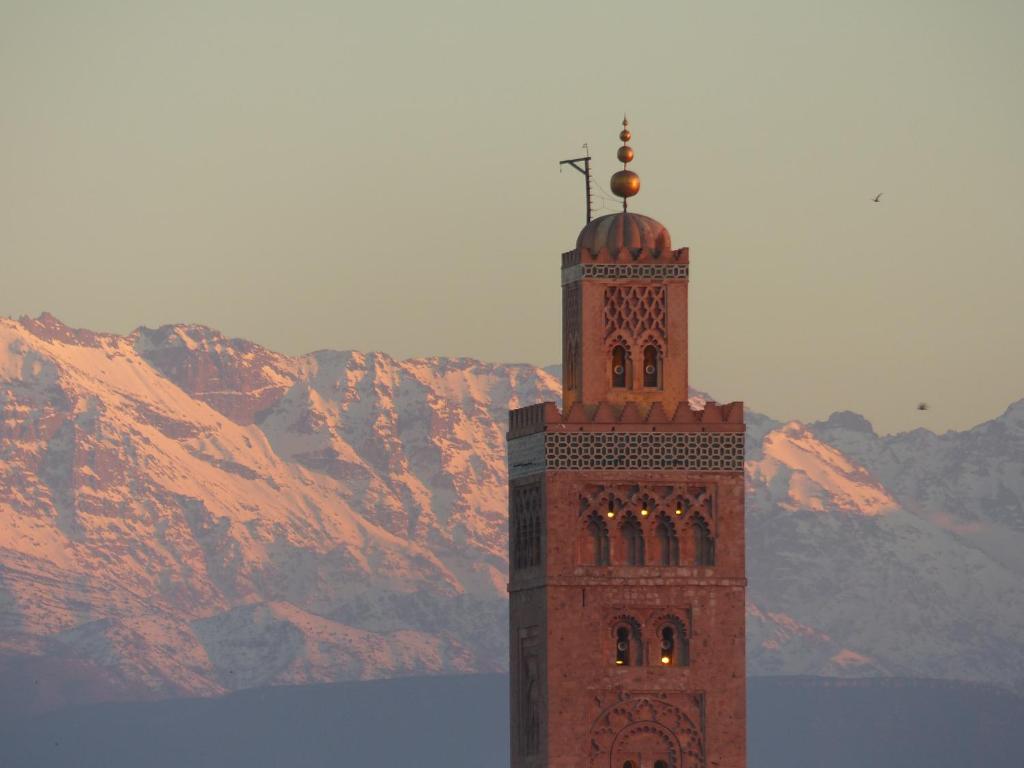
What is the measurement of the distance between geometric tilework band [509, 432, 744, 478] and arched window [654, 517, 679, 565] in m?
1.49

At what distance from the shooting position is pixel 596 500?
10625cm

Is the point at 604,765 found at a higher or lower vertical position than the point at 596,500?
lower

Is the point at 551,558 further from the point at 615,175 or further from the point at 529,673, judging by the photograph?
the point at 615,175

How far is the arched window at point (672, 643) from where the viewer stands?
106500 mm

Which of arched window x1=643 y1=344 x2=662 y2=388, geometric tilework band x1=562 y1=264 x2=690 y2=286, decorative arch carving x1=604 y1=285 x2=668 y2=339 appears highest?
geometric tilework band x1=562 y1=264 x2=690 y2=286

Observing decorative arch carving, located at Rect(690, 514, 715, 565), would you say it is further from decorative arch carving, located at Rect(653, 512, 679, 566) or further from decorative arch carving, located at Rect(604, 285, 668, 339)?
decorative arch carving, located at Rect(604, 285, 668, 339)

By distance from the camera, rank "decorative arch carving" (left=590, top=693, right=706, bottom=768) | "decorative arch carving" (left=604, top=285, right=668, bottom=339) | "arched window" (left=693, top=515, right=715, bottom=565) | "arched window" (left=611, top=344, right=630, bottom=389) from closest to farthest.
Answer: "decorative arch carving" (left=590, top=693, right=706, bottom=768), "arched window" (left=693, top=515, right=715, bottom=565), "decorative arch carving" (left=604, top=285, right=668, bottom=339), "arched window" (left=611, top=344, right=630, bottom=389)

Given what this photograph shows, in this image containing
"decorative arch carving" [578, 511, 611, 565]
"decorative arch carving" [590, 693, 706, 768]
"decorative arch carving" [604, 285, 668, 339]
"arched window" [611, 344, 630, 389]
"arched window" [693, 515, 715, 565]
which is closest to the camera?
"decorative arch carving" [590, 693, 706, 768]

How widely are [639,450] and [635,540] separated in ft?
7.42

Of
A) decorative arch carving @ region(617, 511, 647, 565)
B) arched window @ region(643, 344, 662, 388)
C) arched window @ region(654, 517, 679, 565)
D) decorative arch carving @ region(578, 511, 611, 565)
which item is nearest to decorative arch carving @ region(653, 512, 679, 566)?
arched window @ region(654, 517, 679, 565)

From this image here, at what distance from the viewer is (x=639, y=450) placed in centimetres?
10606

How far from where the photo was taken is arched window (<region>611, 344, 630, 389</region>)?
106938mm

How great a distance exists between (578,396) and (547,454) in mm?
1769

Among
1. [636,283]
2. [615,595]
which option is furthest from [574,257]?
[615,595]
